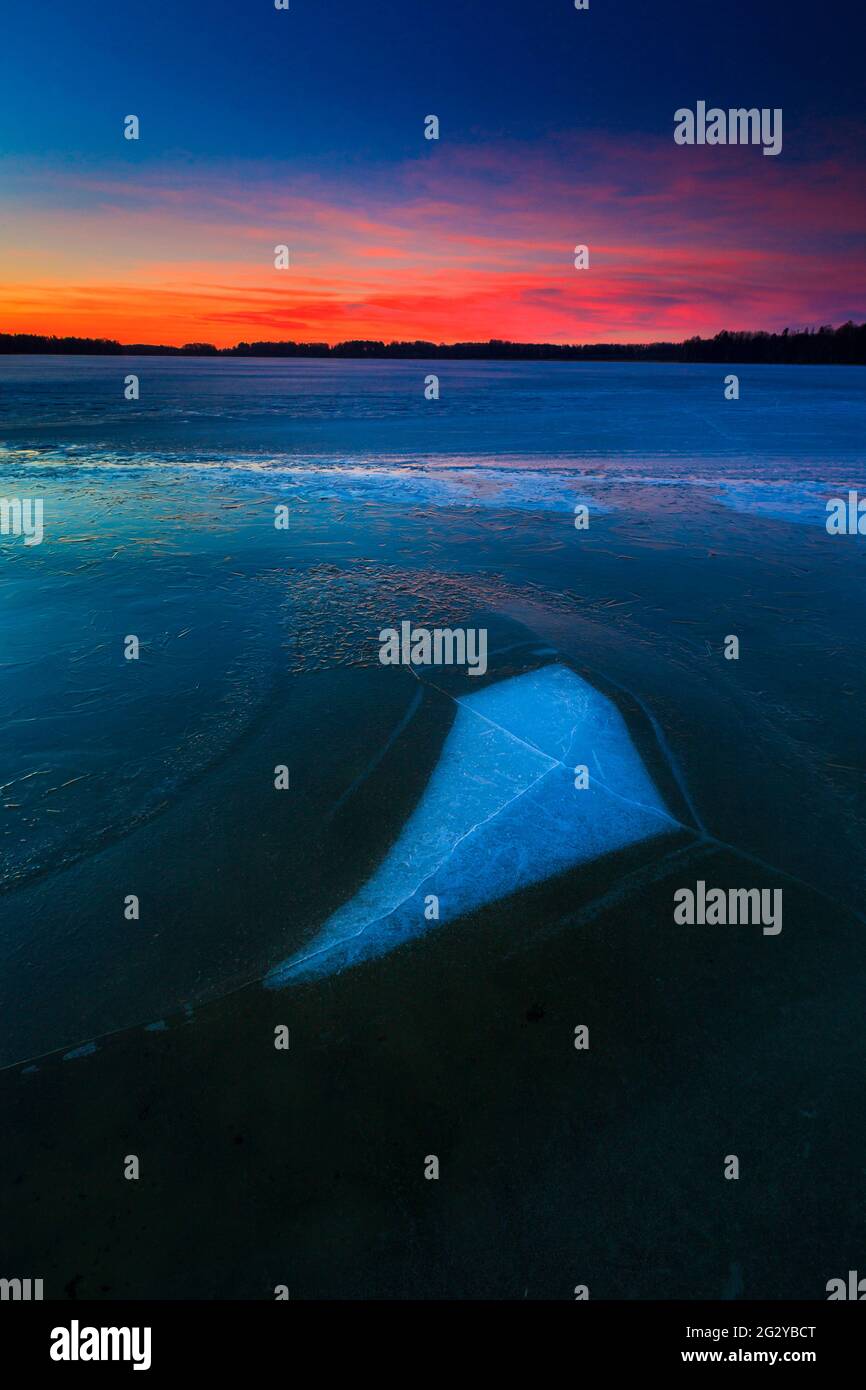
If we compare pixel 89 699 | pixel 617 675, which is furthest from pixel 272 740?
pixel 617 675

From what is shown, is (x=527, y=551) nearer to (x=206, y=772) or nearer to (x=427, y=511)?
(x=427, y=511)

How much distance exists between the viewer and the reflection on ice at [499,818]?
3904 millimetres

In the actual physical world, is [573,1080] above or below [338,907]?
below

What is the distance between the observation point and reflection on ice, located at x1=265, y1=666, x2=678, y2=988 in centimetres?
390

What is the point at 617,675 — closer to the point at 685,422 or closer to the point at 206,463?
the point at 206,463

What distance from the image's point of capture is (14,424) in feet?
85.2

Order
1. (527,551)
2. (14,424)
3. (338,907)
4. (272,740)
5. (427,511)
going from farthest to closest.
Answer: (14,424)
(427,511)
(527,551)
(272,740)
(338,907)

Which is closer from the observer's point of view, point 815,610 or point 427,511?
point 815,610

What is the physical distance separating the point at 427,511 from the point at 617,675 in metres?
7.77

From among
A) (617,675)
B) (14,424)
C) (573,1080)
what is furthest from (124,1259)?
(14,424)

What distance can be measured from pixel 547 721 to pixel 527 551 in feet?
19.2

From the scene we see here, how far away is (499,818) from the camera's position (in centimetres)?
477
